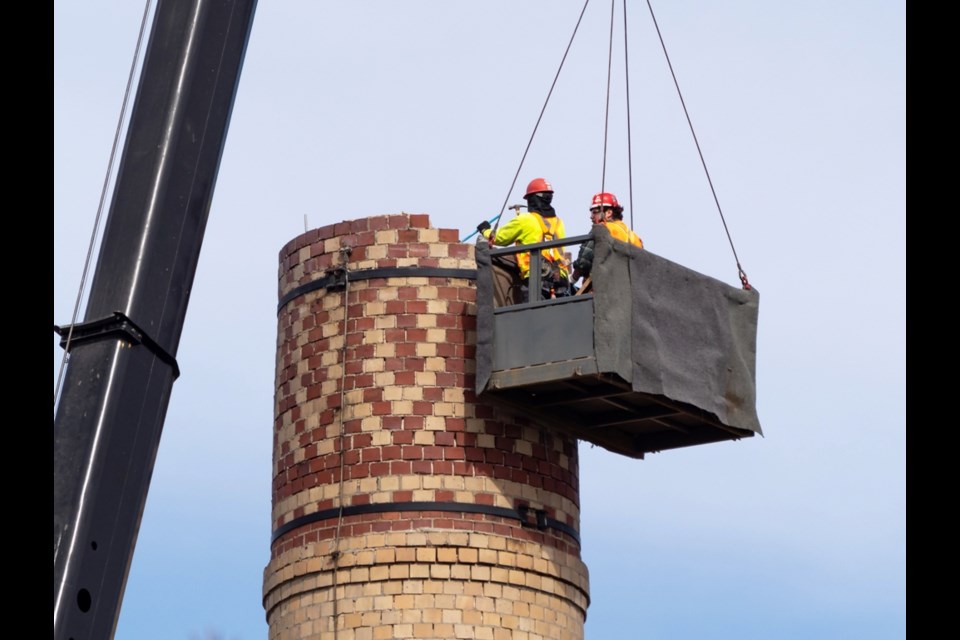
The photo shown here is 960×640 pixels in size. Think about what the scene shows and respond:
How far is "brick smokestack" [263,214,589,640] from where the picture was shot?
18.5m

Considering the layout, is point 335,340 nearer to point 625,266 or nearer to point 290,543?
point 290,543

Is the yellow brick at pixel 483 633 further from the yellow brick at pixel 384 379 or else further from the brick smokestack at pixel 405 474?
the yellow brick at pixel 384 379

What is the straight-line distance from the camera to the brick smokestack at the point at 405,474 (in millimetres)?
18500

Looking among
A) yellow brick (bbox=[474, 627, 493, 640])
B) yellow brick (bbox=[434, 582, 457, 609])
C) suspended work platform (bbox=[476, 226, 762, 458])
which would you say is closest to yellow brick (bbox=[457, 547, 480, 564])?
yellow brick (bbox=[434, 582, 457, 609])

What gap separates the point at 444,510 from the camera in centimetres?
1864

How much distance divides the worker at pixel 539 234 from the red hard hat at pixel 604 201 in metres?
0.47

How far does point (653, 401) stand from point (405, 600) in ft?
11.7

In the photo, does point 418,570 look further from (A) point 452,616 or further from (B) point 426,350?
(B) point 426,350

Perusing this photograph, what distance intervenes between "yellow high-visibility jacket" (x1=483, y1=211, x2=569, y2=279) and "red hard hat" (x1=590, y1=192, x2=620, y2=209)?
487mm

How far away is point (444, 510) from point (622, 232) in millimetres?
3801

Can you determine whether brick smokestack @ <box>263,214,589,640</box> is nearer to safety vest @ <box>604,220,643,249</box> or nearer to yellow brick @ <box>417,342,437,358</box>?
yellow brick @ <box>417,342,437,358</box>

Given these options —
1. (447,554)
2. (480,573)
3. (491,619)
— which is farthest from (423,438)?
(491,619)

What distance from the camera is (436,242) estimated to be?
19.7 metres
